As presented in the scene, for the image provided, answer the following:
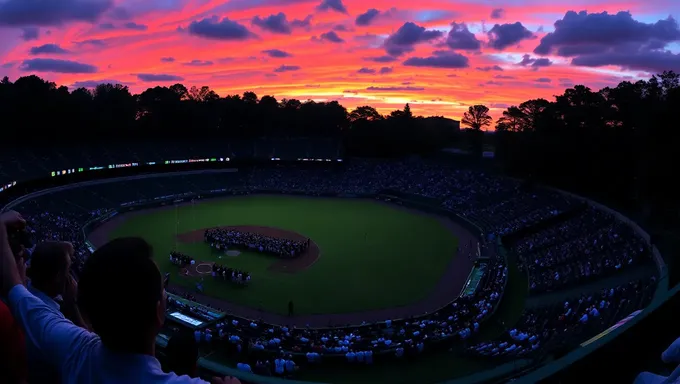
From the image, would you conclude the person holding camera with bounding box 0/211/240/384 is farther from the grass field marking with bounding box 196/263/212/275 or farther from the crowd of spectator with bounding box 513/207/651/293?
the grass field marking with bounding box 196/263/212/275

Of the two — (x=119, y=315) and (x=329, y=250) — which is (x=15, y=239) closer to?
(x=119, y=315)

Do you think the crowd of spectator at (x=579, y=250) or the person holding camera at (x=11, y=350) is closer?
the person holding camera at (x=11, y=350)

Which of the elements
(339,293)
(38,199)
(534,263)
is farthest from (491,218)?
(38,199)

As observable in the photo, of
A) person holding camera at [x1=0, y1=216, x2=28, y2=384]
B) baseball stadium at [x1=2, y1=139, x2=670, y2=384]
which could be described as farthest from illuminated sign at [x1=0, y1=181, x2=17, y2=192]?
person holding camera at [x1=0, y1=216, x2=28, y2=384]

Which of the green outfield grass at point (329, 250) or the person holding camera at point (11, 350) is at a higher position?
the person holding camera at point (11, 350)

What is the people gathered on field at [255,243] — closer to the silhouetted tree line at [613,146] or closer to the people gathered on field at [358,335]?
the people gathered on field at [358,335]

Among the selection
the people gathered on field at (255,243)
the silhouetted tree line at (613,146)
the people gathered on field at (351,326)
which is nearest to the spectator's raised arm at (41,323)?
the people gathered on field at (351,326)
